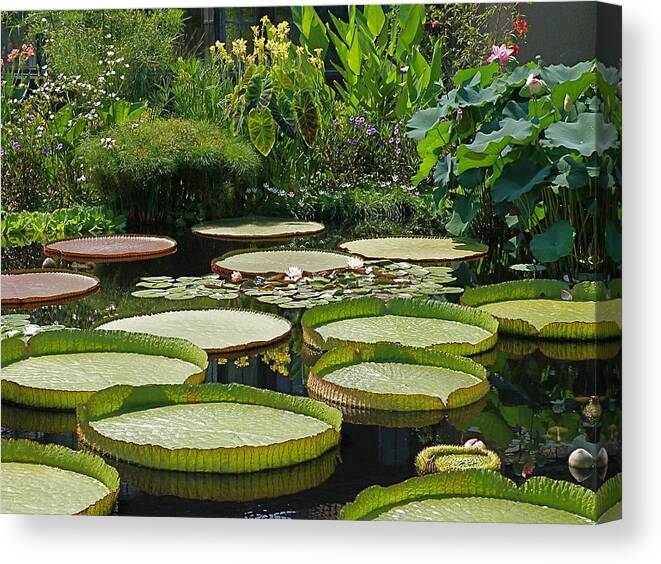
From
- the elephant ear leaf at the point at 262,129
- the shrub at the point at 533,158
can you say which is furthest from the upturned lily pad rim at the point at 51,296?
the shrub at the point at 533,158

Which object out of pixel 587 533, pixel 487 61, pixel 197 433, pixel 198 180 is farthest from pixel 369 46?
pixel 587 533

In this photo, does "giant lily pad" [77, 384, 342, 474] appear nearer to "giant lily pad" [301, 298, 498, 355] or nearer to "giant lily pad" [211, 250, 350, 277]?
"giant lily pad" [301, 298, 498, 355]

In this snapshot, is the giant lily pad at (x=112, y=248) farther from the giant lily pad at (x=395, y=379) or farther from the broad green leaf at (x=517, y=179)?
the broad green leaf at (x=517, y=179)

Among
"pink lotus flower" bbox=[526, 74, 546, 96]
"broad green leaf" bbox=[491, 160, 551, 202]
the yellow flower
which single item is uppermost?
the yellow flower

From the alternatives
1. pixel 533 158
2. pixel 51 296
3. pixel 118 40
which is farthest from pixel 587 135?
pixel 51 296

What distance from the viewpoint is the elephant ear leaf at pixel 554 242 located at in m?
3.51

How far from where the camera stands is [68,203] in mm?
3885

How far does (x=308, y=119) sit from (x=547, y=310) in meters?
1.04

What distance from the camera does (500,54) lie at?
364cm

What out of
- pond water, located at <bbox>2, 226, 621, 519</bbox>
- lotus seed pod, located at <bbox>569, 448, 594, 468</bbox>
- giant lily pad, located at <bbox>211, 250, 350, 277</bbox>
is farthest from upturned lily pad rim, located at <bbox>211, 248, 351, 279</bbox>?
lotus seed pod, located at <bbox>569, 448, 594, 468</bbox>

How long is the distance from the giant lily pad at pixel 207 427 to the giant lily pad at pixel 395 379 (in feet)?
0.43

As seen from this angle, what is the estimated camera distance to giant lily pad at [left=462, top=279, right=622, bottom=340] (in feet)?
11.1

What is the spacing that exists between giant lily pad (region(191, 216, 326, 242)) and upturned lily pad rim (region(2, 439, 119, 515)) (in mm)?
941

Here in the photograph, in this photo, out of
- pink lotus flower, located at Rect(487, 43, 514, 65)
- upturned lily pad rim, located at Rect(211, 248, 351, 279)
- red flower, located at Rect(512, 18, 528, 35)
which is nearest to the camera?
red flower, located at Rect(512, 18, 528, 35)
